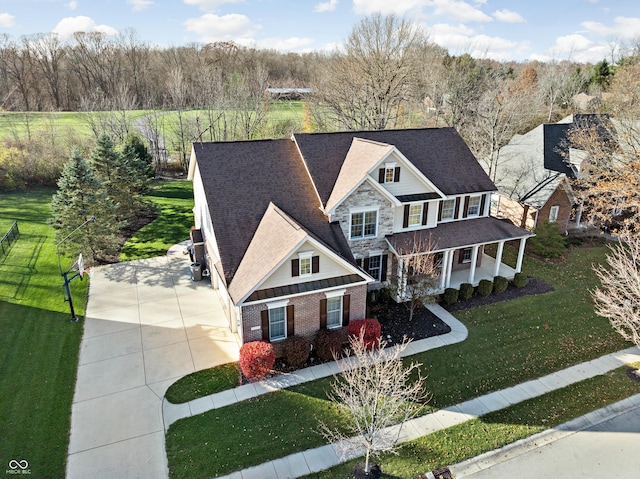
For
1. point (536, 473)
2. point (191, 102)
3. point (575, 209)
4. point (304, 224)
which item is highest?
point (191, 102)

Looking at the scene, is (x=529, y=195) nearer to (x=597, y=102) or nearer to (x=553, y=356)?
(x=553, y=356)

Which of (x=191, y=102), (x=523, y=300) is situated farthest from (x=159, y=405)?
(x=191, y=102)

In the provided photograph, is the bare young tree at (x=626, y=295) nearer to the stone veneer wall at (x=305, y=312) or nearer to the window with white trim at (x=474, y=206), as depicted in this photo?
the window with white trim at (x=474, y=206)

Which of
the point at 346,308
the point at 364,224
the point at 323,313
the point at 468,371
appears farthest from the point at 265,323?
the point at 468,371

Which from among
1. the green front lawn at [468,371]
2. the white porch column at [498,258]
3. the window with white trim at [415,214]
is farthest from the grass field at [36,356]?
the white porch column at [498,258]

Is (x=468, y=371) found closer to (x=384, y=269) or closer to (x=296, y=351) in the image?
(x=384, y=269)

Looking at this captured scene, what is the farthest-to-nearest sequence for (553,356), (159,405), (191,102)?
(191,102) < (553,356) < (159,405)
